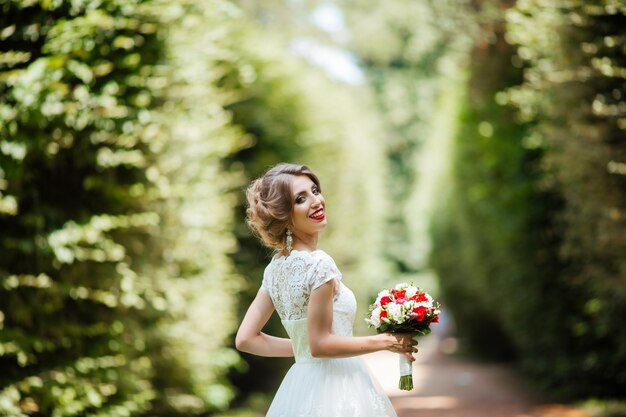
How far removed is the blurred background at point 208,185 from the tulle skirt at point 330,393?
294 cm

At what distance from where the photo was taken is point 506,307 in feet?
47.6

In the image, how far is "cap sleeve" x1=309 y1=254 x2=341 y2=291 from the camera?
332 centimetres

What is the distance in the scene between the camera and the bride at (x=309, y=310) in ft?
10.9

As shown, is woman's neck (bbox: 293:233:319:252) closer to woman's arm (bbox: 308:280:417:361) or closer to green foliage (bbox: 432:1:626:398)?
woman's arm (bbox: 308:280:417:361)

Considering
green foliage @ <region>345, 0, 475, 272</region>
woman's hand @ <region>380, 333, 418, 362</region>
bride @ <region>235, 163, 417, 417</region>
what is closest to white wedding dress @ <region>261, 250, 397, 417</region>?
bride @ <region>235, 163, 417, 417</region>

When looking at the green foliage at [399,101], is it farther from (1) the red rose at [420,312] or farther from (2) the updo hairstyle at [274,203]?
(1) the red rose at [420,312]

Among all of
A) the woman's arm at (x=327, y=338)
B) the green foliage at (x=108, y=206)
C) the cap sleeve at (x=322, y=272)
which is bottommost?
the woman's arm at (x=327, y=338)

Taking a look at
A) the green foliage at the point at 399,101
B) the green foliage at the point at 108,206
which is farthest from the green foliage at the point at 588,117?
the green foliage at the point at 399,101

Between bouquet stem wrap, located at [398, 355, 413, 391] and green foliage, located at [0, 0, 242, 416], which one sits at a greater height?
green foliage, located at [0, 0, 242, 416]

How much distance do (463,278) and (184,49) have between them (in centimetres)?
1596

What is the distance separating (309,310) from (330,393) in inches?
16.5

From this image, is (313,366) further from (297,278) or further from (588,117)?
(588,117)

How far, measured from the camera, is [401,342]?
3367 mm

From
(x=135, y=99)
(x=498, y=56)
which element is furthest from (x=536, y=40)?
(x=135, y=99)
